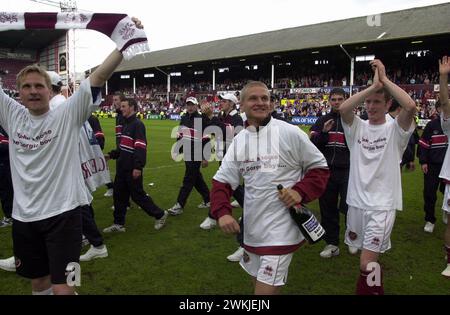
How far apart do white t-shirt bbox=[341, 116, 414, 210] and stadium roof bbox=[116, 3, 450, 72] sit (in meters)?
21.5

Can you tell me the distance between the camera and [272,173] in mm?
2936

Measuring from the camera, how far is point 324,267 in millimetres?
4812

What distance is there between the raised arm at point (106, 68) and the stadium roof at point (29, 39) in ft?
151

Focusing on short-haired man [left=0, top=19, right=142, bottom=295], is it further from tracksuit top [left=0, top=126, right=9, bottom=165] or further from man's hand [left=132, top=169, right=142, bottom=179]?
tracksuit top [left=0, top=126, right=9, bottom=165]

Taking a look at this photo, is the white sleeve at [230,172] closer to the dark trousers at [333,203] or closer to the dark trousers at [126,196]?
the dark trousers at [333,203]

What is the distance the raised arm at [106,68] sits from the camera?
112 inches

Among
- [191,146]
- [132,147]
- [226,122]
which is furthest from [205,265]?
[226,122]

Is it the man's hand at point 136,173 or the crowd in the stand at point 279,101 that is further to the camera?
the crowd in the stand at point 279,101

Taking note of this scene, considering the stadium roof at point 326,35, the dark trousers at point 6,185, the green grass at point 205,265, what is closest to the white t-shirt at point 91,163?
the green grass at point 205,265

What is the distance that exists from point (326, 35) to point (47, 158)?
1399 inches

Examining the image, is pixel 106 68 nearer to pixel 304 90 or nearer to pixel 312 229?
pixel 312 229

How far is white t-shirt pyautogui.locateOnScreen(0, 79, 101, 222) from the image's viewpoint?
2850mm
